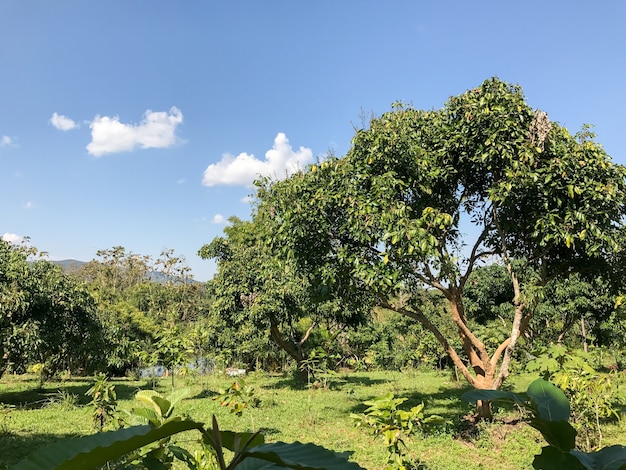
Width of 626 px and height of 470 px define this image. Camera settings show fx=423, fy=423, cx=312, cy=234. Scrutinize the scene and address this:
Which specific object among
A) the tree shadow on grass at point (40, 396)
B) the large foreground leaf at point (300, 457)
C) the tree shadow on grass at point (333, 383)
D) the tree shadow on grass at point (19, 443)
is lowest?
the tree shadow on grass at point (333, 383)

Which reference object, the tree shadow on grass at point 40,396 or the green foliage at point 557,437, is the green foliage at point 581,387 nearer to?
the green foliage at point 557,437

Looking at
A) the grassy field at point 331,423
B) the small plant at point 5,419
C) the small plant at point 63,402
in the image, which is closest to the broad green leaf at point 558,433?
the grassy field at point 331,423

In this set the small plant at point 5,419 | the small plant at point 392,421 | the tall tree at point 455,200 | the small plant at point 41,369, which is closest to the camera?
the small plant at point 392,421

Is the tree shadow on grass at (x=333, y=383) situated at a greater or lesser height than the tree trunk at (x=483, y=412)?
lesser

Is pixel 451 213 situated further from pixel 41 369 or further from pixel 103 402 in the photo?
pixel 41 369

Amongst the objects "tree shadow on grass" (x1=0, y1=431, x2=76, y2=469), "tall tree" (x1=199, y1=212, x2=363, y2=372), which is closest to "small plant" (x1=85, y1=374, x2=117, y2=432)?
"tree shadow on grass" (x1=0, y1=431, x2=76, y2=469)

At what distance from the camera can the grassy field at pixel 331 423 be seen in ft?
19.5

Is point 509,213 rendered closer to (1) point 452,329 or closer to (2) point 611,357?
(1) point 452,329

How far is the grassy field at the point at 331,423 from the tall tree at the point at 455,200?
3.16 feet

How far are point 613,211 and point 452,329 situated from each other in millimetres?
13714

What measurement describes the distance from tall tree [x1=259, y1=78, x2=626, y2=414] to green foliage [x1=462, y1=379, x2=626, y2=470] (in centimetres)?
457

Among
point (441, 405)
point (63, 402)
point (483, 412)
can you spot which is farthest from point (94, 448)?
point (63, 402)

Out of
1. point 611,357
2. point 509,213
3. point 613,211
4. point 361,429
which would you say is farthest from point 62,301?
point 611,357

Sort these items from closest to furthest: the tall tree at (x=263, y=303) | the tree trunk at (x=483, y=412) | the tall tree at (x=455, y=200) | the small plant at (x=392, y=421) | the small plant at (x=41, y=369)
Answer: the small plant at (x=392, y=421), the tall tree at (x=455, y=200), the tree trunk at (x=483, y=412), the tall tree at (x=263, y=303), the small plant at (x=41, y=369)
